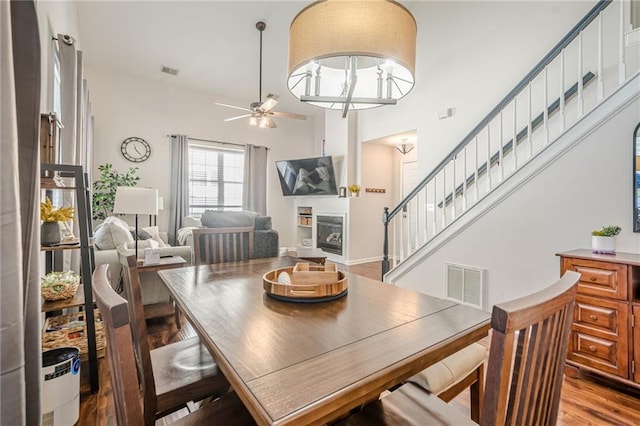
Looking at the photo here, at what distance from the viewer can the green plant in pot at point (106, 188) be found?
4918mm

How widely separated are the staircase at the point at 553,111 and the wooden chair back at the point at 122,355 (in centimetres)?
301

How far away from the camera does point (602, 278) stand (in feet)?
6.09

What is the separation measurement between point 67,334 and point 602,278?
11.5ft

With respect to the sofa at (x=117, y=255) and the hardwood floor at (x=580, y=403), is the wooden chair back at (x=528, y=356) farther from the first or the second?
the sofa at (x=117, y=255)

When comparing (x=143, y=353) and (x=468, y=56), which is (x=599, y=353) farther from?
(x=468, y=56)

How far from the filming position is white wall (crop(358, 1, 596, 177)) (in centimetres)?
328

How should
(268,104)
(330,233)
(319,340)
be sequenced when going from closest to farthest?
(319,340) → (268,104) → (330,233)

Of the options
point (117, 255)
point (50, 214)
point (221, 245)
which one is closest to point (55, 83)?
point (117, 255)

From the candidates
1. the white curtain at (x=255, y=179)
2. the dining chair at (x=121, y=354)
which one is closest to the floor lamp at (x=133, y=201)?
the dining chair at (x=121, y=354)

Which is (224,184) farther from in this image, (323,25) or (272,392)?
(272,392)

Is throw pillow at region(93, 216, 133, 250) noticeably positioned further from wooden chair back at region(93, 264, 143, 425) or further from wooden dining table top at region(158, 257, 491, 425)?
wooden chair back at region(93, 264, 143, 425)

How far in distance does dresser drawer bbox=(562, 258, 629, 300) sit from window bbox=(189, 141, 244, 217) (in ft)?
19.7

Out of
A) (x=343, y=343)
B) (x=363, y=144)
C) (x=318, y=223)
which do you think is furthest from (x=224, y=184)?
(x=343, y=343)

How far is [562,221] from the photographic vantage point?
2.41m
